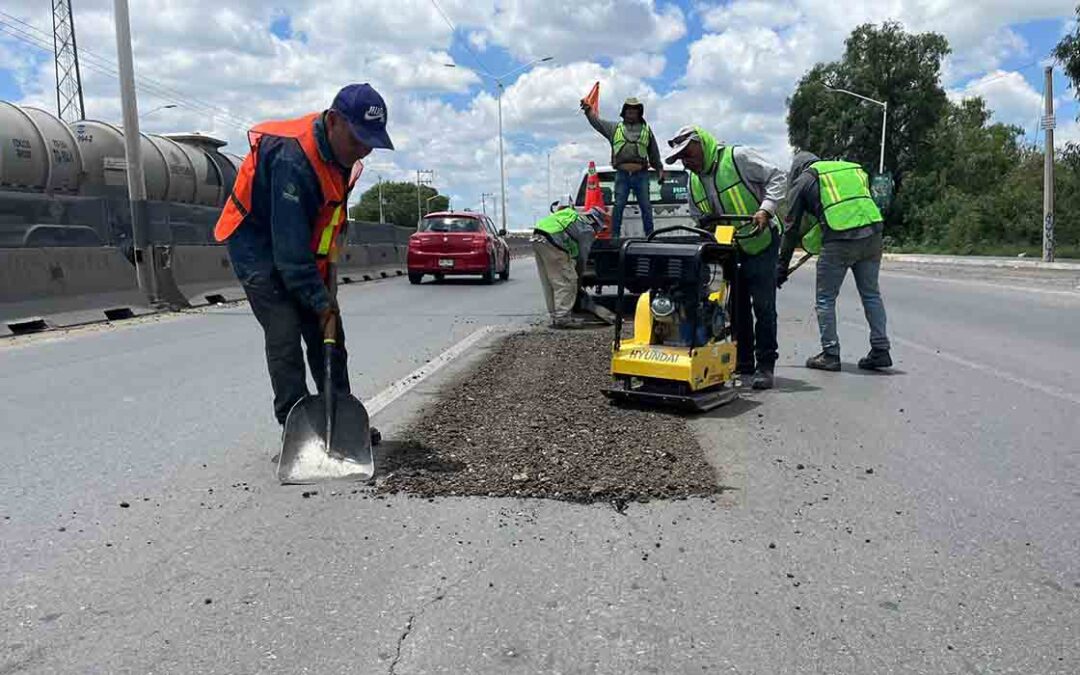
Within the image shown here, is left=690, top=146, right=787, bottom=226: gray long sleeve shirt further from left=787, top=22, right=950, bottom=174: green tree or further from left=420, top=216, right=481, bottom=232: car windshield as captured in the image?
left=787, top=22, right=950, bottom=174: green tree

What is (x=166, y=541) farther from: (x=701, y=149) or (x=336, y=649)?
(x=701, y=149)

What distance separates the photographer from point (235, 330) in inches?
449

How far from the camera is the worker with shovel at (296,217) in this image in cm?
413

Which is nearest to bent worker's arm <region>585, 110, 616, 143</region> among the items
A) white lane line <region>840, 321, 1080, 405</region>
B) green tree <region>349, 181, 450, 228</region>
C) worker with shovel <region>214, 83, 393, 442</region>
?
white lane line <region>840, 321, 1080, 405</region>

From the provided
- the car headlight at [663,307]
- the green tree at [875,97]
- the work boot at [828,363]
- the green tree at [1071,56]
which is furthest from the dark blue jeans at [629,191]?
the green tree at [875,97]

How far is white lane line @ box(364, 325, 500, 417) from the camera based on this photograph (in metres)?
6.32

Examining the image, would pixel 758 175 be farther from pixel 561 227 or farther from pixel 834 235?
pixel 561 227

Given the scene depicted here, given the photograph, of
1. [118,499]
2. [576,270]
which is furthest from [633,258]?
[576,270]

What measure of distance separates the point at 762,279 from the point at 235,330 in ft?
23.3

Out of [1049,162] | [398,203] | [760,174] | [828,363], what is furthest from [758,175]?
[398,203]

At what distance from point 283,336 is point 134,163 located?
10.8 meters

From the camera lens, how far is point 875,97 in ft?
190

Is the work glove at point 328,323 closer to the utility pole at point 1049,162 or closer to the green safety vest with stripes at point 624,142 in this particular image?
the green safety vest with stripes at point 624,142

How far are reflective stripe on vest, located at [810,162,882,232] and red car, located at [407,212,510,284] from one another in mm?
13348
